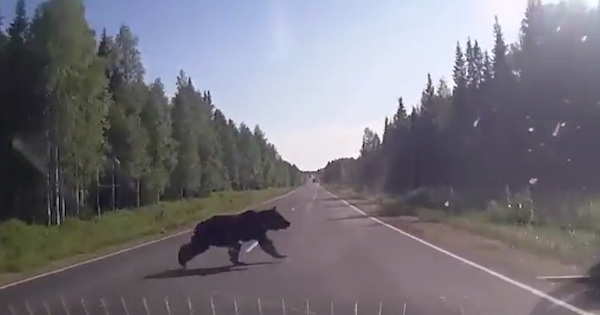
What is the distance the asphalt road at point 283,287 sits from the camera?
1325cm

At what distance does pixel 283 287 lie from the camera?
52.3ft

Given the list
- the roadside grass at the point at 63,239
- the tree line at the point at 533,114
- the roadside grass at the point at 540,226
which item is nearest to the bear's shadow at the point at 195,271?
the roadside grass at the point at 63,239

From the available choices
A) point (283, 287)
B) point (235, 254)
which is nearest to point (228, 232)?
point (235, 254)

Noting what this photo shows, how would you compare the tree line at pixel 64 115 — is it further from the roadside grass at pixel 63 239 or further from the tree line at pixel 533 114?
the tree line at pixel 533 114

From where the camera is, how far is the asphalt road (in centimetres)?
1325

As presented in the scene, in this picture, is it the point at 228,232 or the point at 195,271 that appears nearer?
the point at 195,271

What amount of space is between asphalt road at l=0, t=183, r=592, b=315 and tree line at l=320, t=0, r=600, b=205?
30.5 metres

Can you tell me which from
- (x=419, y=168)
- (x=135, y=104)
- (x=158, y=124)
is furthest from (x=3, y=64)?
(x=419, y=168)

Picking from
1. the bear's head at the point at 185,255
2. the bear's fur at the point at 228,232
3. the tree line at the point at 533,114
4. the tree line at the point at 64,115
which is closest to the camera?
the bear's fur at the point at 228,232

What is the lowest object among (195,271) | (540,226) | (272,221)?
(195,271)

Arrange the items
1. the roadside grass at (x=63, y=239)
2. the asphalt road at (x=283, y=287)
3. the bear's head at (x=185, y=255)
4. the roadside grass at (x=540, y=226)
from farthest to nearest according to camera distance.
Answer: the roadside grass at (x=63, y=239) < the roadside grass at (x=540, y=226) < the bear's head at (x=185, y=255) < the asphalt road at (x=283, y=287)

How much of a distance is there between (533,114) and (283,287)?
4578cm

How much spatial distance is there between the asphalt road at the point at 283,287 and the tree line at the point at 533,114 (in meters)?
30.5

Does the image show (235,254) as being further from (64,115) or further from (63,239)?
A: (64,115)
